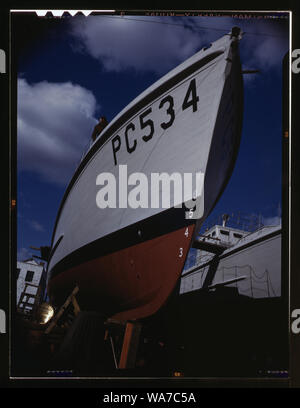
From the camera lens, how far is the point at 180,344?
188 cm

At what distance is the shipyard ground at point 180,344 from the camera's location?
1785 mm

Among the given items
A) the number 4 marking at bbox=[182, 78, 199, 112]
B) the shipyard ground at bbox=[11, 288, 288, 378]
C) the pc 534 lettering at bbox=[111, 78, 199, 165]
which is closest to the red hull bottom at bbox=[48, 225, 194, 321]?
the shipyard ground at bbox=[11, 288, 288, 378]

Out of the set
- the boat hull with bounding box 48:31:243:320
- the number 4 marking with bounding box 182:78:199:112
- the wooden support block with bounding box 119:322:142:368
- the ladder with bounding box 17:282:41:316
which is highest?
the number 4 marking with bounding box 182:78:199:112

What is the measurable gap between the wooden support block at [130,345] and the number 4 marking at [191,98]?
1.83 metres

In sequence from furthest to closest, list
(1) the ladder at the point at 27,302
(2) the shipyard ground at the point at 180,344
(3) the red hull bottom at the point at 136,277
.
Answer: (3) the red hull bottom at the point at 136,277, (1) the ladder at the point at 27,302, (2) the shipyard ground at the point at 180,344

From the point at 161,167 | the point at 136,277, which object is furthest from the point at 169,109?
the point at 136,277

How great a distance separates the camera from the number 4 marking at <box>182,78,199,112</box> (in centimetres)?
244

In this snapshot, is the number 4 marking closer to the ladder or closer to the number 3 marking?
the number 3 marking

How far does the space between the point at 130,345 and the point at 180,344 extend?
444mm

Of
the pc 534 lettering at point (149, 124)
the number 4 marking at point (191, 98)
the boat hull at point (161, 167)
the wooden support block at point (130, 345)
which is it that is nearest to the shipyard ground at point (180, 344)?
the wooden support block at point (130, 345)

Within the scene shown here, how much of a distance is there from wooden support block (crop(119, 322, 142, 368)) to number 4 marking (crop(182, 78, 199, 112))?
72.0 inches

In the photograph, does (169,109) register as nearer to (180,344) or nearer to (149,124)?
(149,124)

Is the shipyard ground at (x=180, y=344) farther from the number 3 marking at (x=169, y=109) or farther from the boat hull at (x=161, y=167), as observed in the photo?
the number 3 marking at (x=169, y=109)
